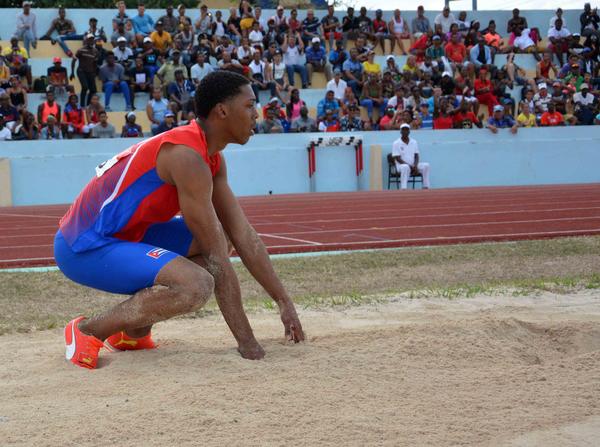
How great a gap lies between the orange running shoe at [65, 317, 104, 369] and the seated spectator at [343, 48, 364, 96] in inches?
649

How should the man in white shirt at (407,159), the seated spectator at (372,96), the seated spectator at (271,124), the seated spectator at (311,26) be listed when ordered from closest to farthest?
the man in white shirt at (407,159), the seated spectator at (271,124), the seated spectator at (372,96), the seated spectator at (311,26)

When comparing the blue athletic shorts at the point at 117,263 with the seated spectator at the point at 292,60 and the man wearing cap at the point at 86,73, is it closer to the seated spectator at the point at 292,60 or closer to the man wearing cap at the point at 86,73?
the man wearing cap at the point at 86,73

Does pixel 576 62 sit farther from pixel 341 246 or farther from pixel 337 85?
pixel 341 246

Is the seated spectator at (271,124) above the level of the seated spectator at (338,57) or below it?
below

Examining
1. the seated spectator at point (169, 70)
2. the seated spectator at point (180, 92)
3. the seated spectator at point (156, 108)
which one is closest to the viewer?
the seated spectator at point (156, 108)

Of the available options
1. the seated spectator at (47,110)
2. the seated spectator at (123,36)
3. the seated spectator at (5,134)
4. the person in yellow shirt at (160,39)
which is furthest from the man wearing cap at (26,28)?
the seated spectator at (5,134)

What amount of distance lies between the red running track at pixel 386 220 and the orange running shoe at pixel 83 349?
13.9 ft

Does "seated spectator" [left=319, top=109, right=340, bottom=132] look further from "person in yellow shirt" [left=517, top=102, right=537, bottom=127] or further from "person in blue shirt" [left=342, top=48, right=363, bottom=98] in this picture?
"person in yellow shirt" [left=517, top=102, right=537, bottom=127]

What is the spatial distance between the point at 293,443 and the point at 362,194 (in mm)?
13644

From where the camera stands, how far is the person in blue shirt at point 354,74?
20125 mm

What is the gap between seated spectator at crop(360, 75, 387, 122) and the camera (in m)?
19.7

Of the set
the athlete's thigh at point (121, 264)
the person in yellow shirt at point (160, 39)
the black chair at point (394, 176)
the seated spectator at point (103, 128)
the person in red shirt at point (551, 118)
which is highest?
the person in yellow shirt at point (160, 39)

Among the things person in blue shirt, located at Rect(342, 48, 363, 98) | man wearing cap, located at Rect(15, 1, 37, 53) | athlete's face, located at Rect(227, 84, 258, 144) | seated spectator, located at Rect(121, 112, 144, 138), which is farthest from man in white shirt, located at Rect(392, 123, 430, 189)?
athlete's face, located at Rect(227, 84, 258, 144)

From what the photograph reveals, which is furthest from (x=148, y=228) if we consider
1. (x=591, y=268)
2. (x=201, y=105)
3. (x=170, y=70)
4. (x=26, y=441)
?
(x=170, y=70)
